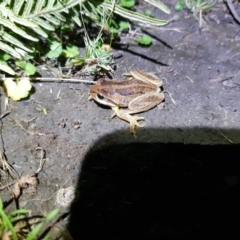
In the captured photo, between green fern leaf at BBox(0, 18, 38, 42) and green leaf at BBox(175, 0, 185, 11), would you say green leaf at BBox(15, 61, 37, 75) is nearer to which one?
green fern leaf at BBox(0, 18, 38, 42)

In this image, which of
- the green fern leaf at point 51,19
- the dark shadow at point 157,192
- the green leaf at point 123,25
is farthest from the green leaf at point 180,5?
the dark shadow at point 157,192

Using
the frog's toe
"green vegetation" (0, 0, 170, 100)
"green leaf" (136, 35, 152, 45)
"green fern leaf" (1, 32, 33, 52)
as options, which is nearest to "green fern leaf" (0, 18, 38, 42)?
"green vegetation" (0, 0, 170, 100)

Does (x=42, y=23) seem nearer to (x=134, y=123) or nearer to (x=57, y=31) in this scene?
(x=57, y=31)

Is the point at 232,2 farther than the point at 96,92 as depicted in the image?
Yes

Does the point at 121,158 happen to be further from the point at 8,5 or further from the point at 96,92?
the point at 8,5

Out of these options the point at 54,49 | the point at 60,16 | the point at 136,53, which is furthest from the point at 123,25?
the point at 60,16

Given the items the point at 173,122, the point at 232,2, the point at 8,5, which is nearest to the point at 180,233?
the point at 173,122
